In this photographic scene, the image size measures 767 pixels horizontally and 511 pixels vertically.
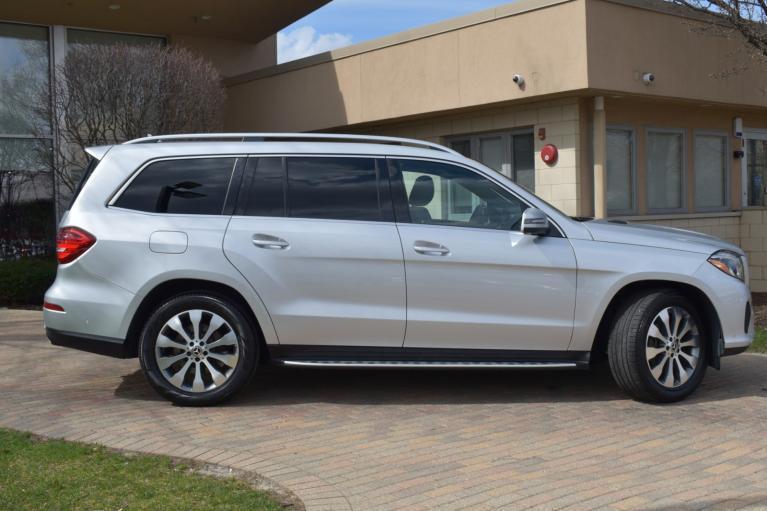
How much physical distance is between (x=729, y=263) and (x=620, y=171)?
6.34m

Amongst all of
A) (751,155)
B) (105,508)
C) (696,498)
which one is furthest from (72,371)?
(751,155)

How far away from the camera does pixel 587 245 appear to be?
21.5ft

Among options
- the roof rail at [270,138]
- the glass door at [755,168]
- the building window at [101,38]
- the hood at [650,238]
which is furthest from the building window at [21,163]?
the glass door at [755,168]

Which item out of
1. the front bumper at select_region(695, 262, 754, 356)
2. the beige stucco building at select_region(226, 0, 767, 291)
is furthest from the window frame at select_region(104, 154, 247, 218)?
the beige stucco building at select_region(226, 0, 767, 291)

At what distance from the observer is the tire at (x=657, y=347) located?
6398 millimetres

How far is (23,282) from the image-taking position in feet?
42.6

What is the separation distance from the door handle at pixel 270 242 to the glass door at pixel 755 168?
1078cm

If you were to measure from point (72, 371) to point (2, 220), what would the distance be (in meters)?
8.16

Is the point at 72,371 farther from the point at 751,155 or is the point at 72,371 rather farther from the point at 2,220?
the point at 751,155

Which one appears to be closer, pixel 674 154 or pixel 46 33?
pixel 674 154

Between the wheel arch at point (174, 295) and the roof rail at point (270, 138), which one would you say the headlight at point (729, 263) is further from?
the wheel arch at point (174, 295)

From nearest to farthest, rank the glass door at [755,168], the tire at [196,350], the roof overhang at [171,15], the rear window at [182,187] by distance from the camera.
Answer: the tire at [196,350] < the rear window at [182,187] < the glass door at [755,168] < the roof overhang at [171,15]

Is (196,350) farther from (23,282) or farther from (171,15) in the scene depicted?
(171,15)

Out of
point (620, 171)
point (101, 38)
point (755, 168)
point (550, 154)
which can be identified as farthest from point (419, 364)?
point (101, 38)
